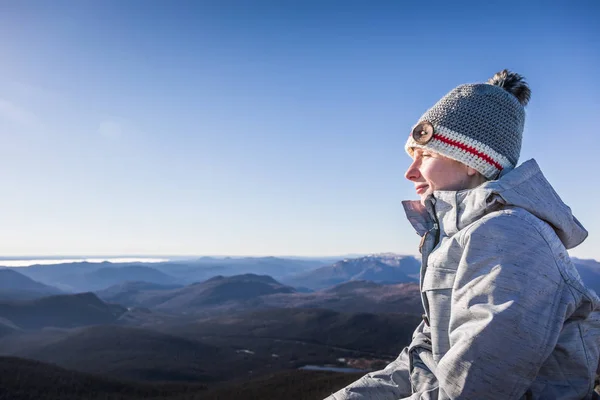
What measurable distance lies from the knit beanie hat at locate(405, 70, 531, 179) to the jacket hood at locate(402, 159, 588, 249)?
253mm

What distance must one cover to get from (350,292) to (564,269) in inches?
5983

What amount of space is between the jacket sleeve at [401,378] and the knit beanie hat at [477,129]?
1.05 m

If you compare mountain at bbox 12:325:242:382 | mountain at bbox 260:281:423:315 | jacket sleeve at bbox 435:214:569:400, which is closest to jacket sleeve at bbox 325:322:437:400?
jacket sleeve at bbox 435:214:569:400

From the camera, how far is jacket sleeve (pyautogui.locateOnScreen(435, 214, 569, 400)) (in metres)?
1.76

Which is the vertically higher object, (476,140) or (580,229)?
(476,140)

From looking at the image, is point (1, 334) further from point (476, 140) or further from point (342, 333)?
point (476, 140)

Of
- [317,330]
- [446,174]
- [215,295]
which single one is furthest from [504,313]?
[215,295]

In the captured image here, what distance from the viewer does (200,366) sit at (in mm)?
49562

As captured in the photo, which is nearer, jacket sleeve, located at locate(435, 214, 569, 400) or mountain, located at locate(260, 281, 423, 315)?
jacket sleeve, located at locate(435, 214, 569, 400)

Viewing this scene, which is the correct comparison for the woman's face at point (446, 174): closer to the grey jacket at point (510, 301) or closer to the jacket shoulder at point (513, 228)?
the grey jacket at point (510, 301)

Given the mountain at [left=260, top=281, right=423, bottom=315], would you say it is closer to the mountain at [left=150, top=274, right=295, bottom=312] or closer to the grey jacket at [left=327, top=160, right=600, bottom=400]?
the mountain at [left=150, top=274, right=295, bottom=312]

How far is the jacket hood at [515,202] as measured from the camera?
6.75ft

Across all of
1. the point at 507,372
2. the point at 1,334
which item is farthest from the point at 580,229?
the point at 1,334

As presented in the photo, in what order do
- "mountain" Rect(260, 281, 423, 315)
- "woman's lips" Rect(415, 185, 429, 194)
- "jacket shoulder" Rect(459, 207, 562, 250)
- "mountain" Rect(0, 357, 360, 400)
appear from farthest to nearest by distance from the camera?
1. "mountain" Rect(260, 281, 423, 315)
2. "mountain" Rect(0, 357, 360, 400)
3. "woman's lips" Rect(415, 185, 429, 194)
4. "jacket shoulder" Rect(459, 207, 562, 250)
